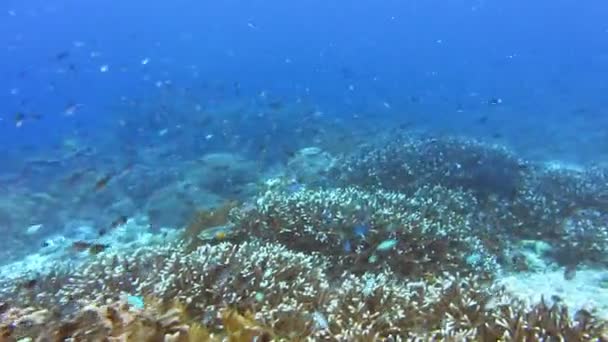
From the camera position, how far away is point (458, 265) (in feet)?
28.1

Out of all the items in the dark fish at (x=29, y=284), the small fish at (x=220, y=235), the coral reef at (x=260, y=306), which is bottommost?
the dark fish at (x=29, y=284)

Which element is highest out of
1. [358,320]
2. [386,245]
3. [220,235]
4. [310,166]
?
[310,166]

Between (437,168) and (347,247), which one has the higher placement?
(437,168)

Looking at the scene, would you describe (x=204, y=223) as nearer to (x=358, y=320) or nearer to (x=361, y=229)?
(x=361, y=229)

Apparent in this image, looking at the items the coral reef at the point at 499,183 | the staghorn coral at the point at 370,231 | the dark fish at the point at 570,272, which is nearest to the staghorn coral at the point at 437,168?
the coral reef at the point at 499,183

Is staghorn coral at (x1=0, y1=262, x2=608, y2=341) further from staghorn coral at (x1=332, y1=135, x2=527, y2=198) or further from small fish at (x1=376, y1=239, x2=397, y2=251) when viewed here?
staghorn coral at (x1=332, y1=135, x2=527, y2=198)

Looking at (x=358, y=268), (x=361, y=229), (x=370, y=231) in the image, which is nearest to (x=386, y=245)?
(x=361, y=229)

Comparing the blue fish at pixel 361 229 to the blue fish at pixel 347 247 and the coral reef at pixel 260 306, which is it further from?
the coral reef at pixel 260 306

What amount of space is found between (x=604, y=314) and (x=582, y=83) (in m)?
56.4

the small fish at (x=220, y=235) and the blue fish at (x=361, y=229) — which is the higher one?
the blue fish at (x=361, y=229)

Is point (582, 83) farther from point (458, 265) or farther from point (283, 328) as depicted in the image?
point (283, 328)

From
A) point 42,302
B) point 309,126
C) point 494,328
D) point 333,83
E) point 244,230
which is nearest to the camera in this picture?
point 494,328

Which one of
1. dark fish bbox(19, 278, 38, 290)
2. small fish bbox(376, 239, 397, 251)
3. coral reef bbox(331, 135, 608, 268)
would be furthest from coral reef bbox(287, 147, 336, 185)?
dark fish bbox(19, 278, 38, 290)

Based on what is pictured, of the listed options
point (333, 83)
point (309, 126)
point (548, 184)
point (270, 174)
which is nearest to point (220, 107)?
point (309, 126)
